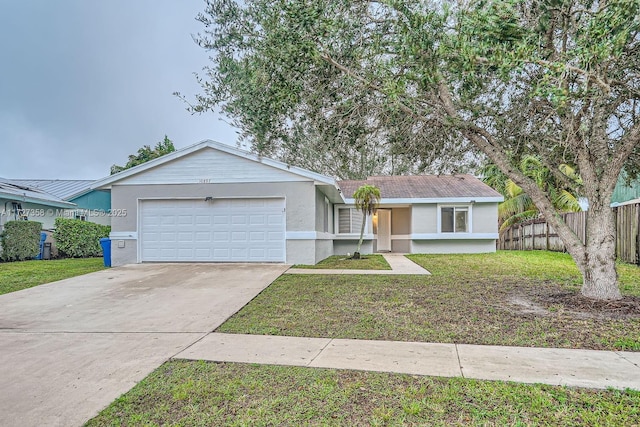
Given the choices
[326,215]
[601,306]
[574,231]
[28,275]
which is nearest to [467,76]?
[601,306]

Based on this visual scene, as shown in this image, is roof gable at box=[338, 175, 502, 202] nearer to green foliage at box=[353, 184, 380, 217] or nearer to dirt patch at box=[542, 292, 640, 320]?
green foliage at box=[353, 184, 380, 217]

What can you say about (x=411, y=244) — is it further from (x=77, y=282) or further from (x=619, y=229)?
(x=77, y=282)

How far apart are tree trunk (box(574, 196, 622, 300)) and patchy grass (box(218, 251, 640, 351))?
0.69 meters

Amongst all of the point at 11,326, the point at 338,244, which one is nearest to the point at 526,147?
the point at 11,326

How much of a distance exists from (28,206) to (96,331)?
15.9 metres

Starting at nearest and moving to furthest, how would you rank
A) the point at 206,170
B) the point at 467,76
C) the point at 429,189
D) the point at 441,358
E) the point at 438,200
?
the point at 441,358 → the point at 467,76 → the point at 206,170 → the point at 438,200 → the point at 429,189

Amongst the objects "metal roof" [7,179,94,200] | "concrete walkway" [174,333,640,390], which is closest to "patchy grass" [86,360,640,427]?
"concrete walkway" [174,333,640,390]

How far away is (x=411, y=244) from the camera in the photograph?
17922mm

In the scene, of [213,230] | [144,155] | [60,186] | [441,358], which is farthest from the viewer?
[144,155]

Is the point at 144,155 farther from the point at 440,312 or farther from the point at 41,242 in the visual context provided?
the point at 440,312

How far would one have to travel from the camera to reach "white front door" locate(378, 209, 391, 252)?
20.0 meters

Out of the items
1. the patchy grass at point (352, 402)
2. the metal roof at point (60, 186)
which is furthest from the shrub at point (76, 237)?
the patchy grass at point (352, 402)

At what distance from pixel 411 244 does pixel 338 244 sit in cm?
345

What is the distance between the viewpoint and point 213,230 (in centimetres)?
1277
